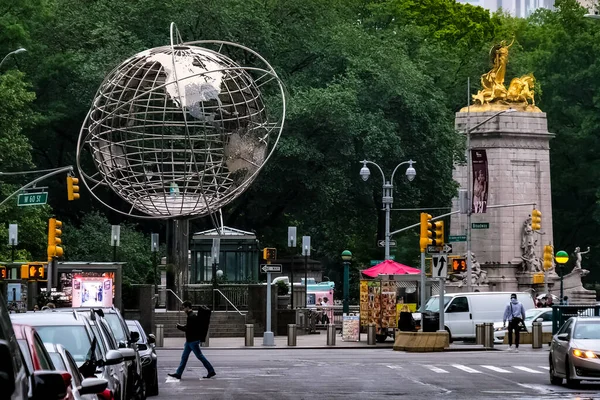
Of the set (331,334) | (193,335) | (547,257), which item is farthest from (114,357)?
(547,257)

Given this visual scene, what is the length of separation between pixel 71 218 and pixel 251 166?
30372 mm

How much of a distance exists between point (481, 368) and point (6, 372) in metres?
27.9

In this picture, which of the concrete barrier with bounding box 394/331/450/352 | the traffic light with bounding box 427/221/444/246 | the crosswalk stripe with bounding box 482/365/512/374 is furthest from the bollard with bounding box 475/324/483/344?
the crosswalk stripe with bounding box 482/365/512/374

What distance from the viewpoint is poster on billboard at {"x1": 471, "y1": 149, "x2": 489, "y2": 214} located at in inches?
2484

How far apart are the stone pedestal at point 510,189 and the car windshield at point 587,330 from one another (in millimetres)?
41662

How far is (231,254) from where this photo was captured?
6294cm

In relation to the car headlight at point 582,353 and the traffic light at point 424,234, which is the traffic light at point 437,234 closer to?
the traffic light at point 424,234

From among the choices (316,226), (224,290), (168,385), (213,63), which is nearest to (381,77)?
(316,226)

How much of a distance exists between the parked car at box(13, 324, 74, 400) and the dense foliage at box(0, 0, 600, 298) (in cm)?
4650

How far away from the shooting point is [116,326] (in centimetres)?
2209

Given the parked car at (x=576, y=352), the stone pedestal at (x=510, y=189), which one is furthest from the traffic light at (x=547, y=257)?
the parked car at (x=576, y=352)

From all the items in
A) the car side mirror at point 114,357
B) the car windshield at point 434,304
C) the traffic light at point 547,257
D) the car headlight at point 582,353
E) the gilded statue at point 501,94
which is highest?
the gilded statue at point 501,94

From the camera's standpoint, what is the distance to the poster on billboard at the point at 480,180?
63.1 metres

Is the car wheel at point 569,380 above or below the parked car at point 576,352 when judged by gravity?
below
